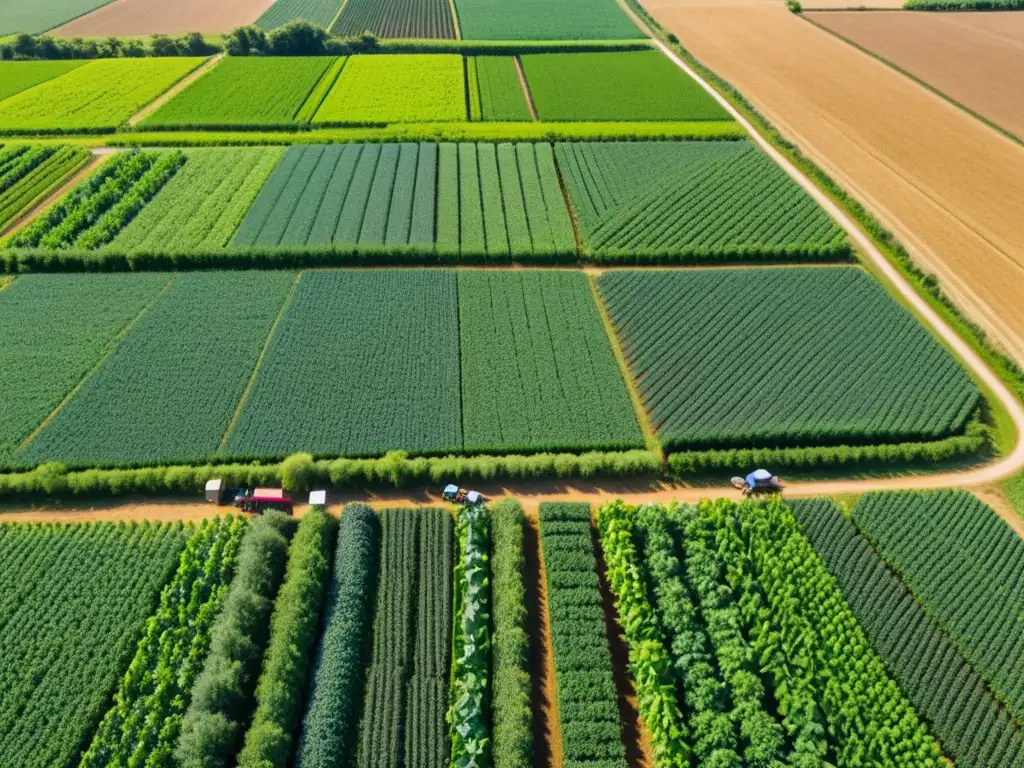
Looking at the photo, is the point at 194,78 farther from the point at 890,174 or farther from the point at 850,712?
the point at 850,712

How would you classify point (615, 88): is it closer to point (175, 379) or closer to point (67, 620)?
point (175, 379)

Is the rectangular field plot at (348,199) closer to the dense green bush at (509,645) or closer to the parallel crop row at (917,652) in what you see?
the dense green bush at (509,645)

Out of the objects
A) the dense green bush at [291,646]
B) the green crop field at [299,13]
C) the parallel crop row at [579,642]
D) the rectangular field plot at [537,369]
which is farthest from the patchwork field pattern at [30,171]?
the parallel crop row at [579,642]

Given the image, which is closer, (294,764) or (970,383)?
(294,764)

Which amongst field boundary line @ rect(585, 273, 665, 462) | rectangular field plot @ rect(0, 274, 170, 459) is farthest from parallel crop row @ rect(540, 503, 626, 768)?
rectangular field plot @ rect(0, 274, 170, 459)

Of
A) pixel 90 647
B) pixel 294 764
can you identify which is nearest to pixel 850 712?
pixel 294 764

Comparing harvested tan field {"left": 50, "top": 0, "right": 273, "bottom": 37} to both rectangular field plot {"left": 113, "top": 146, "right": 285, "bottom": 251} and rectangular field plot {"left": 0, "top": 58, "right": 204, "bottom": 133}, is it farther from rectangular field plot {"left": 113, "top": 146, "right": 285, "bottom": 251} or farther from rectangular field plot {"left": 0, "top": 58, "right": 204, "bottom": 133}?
rectangular field plot {"left": 113, "top": 146, "right": 285, "bottom": 251}

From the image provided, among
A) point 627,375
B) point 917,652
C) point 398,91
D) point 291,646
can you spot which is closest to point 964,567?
point 917,652
